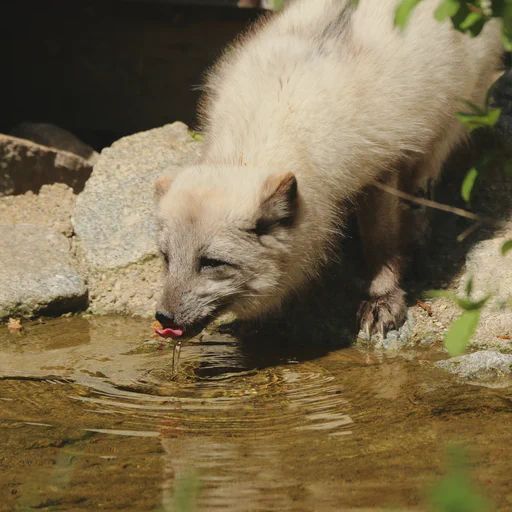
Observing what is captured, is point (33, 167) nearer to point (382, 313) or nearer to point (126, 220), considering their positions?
point (126, 220)

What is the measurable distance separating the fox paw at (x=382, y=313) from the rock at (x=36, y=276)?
1.88 metres

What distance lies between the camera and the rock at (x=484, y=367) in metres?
4.27

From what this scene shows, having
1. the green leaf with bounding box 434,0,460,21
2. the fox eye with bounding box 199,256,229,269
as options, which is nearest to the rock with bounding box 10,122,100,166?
the fox eye with bounding box 199,256,229,269

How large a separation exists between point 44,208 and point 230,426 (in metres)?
3.53

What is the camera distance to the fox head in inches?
175

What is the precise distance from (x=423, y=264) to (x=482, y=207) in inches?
26.4

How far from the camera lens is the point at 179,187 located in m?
4.65

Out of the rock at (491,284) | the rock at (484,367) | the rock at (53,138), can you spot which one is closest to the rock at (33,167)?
the rock at (53,138)

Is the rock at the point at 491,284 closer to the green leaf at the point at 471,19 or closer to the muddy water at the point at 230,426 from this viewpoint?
the muddy water at the point at 230,426

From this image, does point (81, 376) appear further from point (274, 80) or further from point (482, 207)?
point (482, 207)

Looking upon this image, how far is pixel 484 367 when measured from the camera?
4301mm

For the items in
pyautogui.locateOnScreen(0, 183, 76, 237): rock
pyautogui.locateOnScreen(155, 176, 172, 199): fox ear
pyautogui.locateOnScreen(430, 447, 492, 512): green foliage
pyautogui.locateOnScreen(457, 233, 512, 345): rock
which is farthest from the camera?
pyautogui.locateOnScreen(0, 183, 76, 237): rock

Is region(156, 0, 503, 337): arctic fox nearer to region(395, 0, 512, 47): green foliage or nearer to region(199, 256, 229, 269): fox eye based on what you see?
region(199, 256, 229, 269): fox eye

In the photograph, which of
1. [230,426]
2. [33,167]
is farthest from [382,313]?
[33,167]
